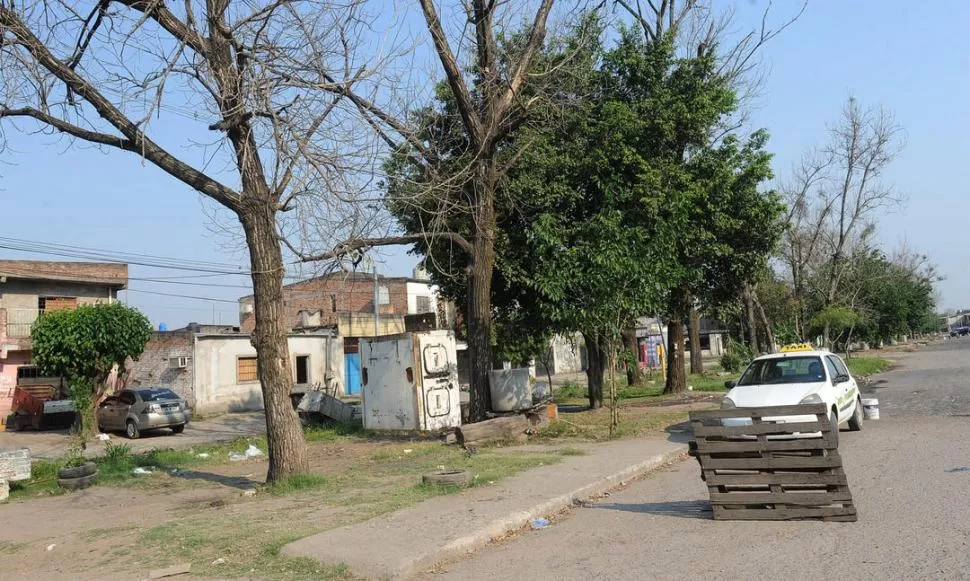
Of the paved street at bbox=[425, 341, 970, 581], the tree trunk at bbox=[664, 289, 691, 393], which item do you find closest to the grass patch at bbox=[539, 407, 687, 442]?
the paved street at bbox=[425, 341, 970, 581]

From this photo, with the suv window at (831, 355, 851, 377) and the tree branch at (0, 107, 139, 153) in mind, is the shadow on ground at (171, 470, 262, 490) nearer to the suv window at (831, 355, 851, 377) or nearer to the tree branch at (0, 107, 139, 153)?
the tree branch at (0, 107, 139, 153)

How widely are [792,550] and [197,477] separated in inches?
411

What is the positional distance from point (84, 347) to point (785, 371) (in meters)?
20.7

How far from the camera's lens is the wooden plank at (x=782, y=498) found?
24.7ft

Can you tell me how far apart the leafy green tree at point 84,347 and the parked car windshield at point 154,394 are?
51.7 inches

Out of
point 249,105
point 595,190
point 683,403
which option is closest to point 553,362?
point 683,403

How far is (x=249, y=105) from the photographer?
1070 cm

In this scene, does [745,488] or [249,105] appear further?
[249,105]

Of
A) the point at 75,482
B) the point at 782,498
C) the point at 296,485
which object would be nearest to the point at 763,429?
the point at 782,498

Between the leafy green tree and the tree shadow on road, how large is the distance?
66.4ft

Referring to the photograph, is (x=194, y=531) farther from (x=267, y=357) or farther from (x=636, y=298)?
(x=636, y=298)

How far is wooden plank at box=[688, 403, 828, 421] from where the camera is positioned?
787cm

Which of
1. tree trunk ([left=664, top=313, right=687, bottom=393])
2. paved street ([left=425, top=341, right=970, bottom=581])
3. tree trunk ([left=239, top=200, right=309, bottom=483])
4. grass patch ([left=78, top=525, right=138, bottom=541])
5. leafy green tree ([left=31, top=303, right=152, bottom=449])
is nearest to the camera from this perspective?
paved street ([left=425, top=341, right=970, bottom=581])

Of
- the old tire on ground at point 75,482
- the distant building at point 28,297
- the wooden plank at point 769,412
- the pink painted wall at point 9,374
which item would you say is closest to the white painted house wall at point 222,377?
the distant building at point 28,297
